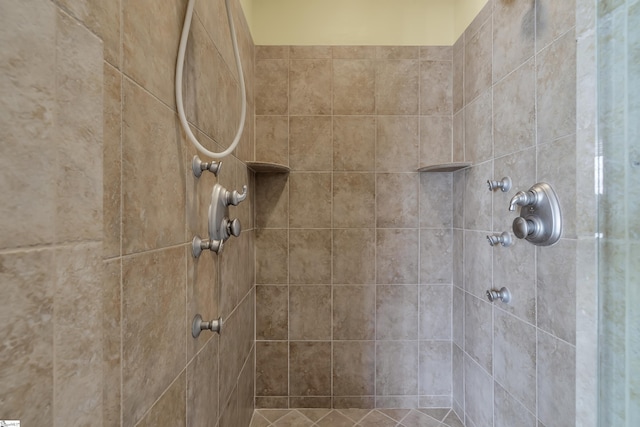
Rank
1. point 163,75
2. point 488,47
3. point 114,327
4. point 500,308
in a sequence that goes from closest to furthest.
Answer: point 114,327 < point 163,75 < point 500,308 < point 488,47

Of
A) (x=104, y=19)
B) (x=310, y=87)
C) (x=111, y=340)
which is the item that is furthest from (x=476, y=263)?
(x=104, y=19)

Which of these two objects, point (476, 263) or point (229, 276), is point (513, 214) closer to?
point (476, 263)

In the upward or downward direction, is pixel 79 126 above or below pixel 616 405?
above

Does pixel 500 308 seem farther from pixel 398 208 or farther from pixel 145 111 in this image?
pixel 145 111

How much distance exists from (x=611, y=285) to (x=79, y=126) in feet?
2.86

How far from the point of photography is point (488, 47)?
47.4 inches

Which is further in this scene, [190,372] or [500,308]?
[500,308]

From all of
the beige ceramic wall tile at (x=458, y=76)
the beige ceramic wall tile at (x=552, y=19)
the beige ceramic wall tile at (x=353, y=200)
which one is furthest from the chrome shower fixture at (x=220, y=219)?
the beige ceramic wall tile at (x=458, y=76)

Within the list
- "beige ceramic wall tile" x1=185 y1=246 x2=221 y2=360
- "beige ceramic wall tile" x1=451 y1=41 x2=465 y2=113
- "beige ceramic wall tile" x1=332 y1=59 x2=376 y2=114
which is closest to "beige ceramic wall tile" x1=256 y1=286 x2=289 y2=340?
"beige ceramic wall tile" x1=185 y1=246 x2=221 y2=360

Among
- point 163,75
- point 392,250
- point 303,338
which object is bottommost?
point 303,338

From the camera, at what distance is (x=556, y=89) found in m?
0.84

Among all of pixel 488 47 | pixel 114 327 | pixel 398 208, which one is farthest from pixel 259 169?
pixel 488 47

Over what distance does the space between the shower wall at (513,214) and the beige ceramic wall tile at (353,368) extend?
0.47 metres

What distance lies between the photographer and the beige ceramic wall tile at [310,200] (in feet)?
5.11
